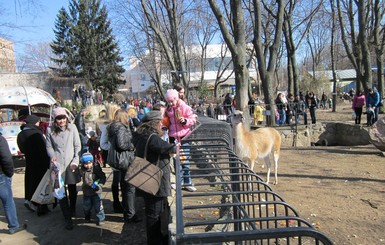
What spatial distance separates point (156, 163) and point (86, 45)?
37248 millimetres

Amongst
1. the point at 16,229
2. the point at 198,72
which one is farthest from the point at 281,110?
the point at 198,72

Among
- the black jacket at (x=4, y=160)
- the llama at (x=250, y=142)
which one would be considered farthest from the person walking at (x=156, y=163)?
the llama at (x=250, y=142)

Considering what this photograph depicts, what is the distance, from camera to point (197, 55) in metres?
46.5

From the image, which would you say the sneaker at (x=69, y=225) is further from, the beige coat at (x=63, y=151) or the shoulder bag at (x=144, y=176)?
the shoulder bag at (x=144, y=176)

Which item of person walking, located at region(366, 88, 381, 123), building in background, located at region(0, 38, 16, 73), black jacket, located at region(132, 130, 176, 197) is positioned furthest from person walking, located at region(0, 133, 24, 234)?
person walking, located at region(366, 88, 381, 123)

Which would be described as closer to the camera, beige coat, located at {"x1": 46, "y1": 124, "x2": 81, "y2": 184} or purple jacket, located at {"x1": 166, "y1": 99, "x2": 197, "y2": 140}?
beige coat, located at {"x1": 46, "y1": 124, "x2": 81, "y2": 184}

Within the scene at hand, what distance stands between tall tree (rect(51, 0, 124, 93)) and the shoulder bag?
36.2 m

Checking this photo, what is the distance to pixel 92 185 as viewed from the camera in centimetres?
532

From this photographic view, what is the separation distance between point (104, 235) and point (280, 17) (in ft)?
37.7

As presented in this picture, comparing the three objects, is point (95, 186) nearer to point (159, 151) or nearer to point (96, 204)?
point (96, 204)

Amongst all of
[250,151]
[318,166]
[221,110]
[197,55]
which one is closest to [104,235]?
[250,151]

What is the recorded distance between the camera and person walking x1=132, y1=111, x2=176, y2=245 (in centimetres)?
417

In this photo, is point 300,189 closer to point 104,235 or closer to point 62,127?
point 104,235

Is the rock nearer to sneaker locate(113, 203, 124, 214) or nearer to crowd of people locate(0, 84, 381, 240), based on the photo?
crowd of people locate(0, 84, 381, 240)
